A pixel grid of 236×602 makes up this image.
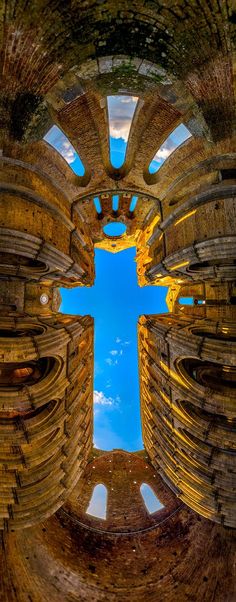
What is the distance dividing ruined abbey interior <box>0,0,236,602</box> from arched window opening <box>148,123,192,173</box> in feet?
0.54

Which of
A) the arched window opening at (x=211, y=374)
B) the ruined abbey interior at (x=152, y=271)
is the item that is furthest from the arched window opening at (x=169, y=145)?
the arched window opening at (x=211, y=374)

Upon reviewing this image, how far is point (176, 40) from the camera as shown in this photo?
5000mm

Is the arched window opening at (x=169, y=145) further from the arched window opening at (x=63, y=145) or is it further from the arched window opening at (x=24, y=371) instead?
the arched window opening at (x=24, y=371)

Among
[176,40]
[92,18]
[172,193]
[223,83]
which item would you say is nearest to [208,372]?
[172,193]

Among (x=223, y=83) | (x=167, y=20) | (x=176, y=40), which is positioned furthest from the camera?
(x=223, y=83)

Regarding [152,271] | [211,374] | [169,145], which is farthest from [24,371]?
[169,145]

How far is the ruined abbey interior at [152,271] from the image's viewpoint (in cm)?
515

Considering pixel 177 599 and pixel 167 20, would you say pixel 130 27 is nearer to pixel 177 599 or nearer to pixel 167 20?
pixel 167 20

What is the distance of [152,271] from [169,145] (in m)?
4.69

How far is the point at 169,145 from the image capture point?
8688 millimetres

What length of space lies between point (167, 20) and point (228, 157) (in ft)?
10.00

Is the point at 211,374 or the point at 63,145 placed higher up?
the point at 63,145

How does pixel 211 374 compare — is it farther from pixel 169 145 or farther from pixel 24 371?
pixel 169 145

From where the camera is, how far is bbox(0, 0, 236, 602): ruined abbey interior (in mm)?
5152
